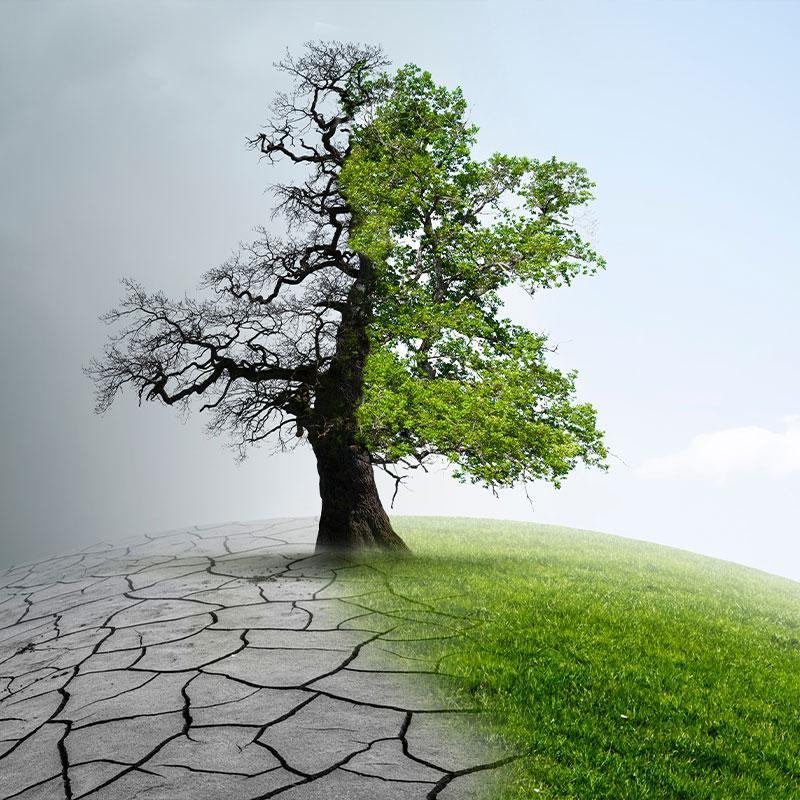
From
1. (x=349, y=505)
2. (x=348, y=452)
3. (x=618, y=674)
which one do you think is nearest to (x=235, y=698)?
(x=618, y=674)

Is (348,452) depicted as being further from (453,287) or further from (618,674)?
(618,674)

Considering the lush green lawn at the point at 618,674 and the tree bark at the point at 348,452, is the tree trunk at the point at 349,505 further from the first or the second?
the lush green lawn at the point at 618,674

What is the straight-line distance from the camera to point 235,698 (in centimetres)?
565

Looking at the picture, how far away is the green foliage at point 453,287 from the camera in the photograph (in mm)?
9578

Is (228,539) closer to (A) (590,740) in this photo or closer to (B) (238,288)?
(B) (238,288)

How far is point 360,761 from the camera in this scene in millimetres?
4594

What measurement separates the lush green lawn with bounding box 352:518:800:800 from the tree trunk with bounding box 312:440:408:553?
796 millimetres

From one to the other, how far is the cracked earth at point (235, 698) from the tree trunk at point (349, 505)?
128cm

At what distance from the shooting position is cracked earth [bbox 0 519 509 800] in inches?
178

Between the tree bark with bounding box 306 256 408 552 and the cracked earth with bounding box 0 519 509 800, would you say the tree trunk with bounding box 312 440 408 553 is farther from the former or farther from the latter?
the cracked earth with bounding box 0 519 509 800

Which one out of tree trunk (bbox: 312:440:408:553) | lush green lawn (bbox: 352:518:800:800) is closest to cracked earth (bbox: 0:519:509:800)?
lush green lawn (bbox: 352:518:800:800)

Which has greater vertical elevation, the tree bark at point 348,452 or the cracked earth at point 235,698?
the tree bark at point 348,452

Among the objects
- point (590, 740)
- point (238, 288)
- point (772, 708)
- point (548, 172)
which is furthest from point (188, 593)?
point (548, 172)

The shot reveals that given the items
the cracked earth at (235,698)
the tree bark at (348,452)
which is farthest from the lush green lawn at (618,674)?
the tree bark at (348,452)
